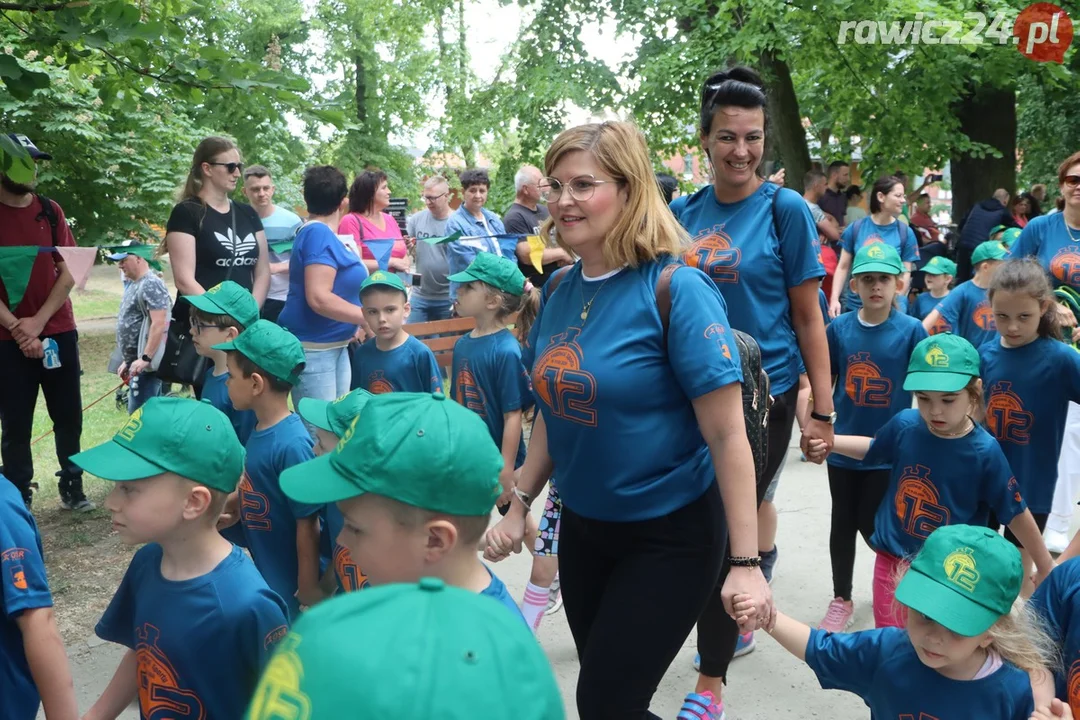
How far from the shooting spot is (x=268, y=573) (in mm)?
3668

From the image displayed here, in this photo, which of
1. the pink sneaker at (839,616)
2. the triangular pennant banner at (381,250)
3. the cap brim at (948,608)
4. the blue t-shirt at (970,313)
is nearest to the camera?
the cap brim at (948,608)

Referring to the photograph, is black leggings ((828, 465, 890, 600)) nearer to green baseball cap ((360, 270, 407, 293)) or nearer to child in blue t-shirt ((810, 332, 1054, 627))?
child in blue t-shirt ((810, 332, 1054, 627))

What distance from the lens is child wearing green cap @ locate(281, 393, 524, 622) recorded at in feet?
6.43

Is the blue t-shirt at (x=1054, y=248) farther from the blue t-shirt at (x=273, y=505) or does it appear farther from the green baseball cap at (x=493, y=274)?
the blue t-shirt at (x=273, y=505)

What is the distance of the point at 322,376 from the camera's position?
561 centimetres

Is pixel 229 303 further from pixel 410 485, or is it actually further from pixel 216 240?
pixel 410 485

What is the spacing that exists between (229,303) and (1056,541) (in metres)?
4.63

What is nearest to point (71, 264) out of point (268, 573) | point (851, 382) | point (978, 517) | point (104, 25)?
point (104, 25)

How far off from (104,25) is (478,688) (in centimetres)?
378

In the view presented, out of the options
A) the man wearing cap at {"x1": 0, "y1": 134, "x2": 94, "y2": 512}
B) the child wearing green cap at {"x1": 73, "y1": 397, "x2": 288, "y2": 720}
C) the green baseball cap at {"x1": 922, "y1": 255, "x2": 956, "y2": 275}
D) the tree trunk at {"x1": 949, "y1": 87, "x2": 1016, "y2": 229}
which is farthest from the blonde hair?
the tree trunk at {"x1": 949, "y1": 87, "x2": 1016, "y2": 229}

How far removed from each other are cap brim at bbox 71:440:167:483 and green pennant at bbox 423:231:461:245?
19.6 feet

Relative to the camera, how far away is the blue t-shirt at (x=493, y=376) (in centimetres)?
517

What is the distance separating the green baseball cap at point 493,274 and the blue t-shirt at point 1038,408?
2466 mm

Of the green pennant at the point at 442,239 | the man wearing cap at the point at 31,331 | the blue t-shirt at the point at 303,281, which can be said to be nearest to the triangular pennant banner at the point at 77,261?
the man wearing cap at the point at 31,331
